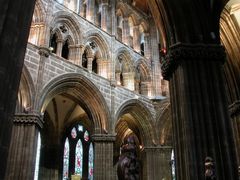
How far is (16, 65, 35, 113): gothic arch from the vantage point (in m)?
13.5

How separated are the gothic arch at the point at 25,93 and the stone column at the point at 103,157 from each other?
4.21 m

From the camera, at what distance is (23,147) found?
12664mm

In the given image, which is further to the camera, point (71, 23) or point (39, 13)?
point (71, 23)

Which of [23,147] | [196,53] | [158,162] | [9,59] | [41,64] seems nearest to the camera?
[9,59]

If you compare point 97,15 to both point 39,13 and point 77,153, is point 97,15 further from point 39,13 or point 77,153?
point 77,153

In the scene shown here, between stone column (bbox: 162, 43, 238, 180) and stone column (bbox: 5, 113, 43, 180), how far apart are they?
6.47 m

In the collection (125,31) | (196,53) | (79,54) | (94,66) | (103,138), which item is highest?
(125,31)

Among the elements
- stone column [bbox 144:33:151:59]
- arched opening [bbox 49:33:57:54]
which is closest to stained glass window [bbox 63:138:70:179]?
arched opening [bbox 49:33:57:54]

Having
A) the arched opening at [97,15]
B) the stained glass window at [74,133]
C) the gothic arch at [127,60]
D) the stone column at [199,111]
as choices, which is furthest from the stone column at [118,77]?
the stone column at [199,111]

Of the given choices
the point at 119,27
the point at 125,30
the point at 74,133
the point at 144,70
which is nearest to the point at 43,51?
the point at 119,27

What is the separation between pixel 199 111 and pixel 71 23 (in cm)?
1053

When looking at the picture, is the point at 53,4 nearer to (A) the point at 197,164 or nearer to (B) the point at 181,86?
(B) the point at 181,86

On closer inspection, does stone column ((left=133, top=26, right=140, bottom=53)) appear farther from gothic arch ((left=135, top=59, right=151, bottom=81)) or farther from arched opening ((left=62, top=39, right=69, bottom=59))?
arched opening ((left=62, top=39, right=69, bottom=59))

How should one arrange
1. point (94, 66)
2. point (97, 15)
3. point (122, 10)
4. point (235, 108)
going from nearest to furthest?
point (235, 108), point (94, 66), point (97, 15), point (122, 10)
